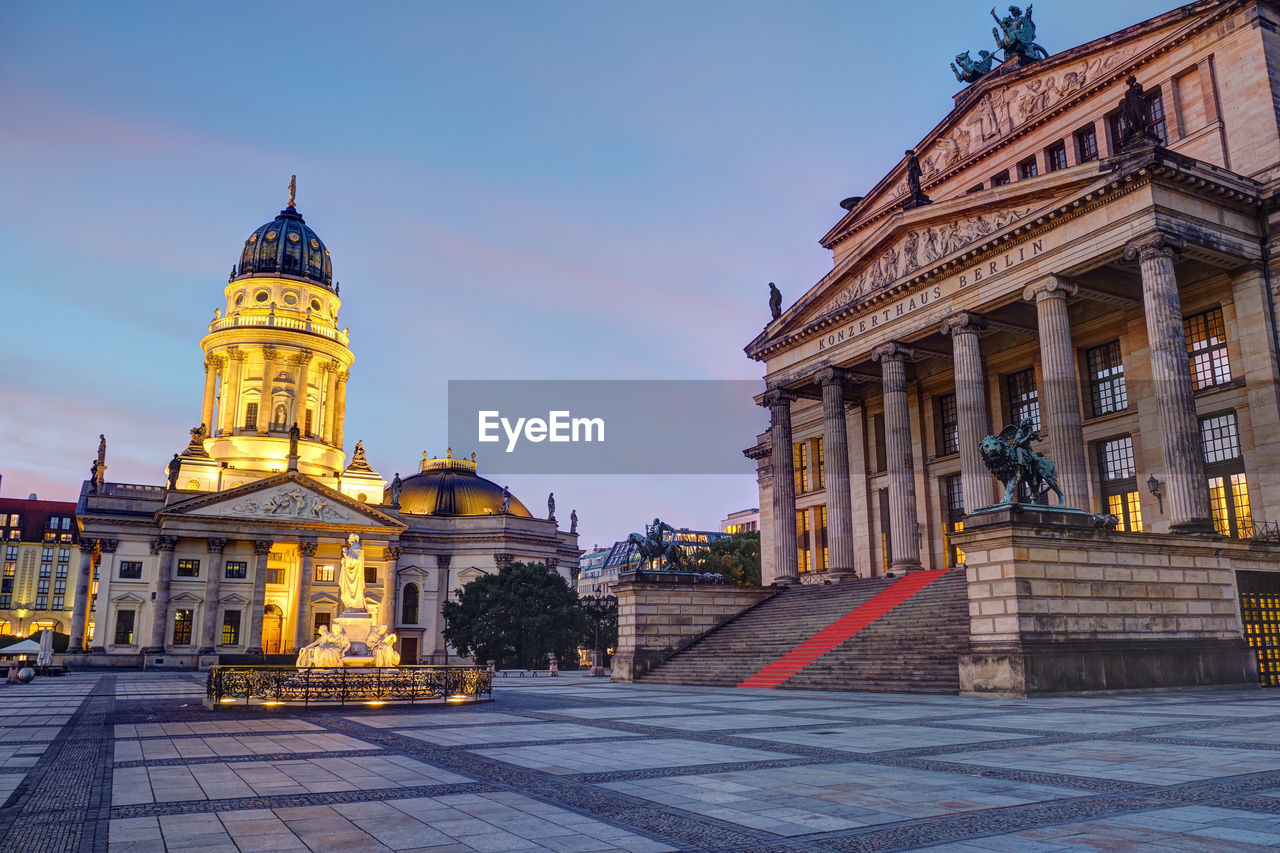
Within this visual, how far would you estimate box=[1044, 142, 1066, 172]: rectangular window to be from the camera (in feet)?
139

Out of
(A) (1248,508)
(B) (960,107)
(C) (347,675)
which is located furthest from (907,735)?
(B) (960,107)

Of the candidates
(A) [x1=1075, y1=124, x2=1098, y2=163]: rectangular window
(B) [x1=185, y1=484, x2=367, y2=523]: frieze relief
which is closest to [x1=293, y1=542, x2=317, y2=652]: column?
(B) [x1=185, y1=484, x2=367, y2=523]: frieze relief

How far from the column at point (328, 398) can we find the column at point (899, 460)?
223 feet

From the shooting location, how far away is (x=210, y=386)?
9181 cm

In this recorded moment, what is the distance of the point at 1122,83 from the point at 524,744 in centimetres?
3885

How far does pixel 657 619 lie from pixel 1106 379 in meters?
21.2

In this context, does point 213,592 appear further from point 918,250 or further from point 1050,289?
point 1050,289

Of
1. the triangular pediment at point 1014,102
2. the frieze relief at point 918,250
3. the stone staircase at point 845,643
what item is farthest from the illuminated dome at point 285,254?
the stone staircase at point 845,643

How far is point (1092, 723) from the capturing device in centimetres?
1590

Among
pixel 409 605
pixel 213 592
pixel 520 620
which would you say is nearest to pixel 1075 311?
pixel 520 620

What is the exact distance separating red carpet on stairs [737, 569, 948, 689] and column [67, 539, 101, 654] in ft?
206

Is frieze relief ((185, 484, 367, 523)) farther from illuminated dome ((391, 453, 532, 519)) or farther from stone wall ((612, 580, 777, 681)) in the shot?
A: stone wall ((612, 580, 777, 681))

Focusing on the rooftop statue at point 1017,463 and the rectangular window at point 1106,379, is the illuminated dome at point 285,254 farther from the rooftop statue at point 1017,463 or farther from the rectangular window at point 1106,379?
the rooftop statue at point 1017,463

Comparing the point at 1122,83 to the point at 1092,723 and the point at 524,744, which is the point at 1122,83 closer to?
the point at 1092,723
